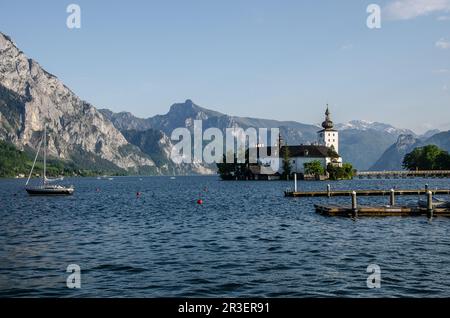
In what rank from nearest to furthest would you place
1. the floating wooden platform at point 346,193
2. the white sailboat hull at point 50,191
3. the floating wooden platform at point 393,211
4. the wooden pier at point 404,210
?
the wooden pier at point 404,210 < the floating wooden platform at point 393,211 < the floating wooden platform at point 346,193 < the white sailboat hull at point 50,191

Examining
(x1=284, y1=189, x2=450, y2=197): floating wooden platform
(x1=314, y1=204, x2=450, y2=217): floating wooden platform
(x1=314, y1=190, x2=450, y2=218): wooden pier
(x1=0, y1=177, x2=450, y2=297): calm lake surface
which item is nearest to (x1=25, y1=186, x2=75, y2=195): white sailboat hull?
(x1=284, y1=189, x2=450, y2=197): floating wooden platform

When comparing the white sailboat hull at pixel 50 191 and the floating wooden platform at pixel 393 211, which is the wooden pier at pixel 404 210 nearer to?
the floating wooden platform at pixel 393 211

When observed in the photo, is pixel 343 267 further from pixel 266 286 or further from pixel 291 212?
pixel 291 212

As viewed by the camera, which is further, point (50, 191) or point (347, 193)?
point (50, 191)

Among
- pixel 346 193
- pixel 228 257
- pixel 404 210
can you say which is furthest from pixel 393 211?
pixel 346 193

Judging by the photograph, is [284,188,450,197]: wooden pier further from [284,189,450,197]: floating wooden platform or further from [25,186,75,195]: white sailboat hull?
[25,186,75,195]: white sailboat hull

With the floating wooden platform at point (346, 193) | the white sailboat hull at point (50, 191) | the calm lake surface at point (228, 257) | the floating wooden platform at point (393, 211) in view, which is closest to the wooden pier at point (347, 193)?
the floating wooden platform at point (346, 193)

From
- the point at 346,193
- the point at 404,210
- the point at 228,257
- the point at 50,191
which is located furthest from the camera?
the point at 50,191

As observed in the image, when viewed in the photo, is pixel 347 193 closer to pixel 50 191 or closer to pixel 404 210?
pixel 404 210

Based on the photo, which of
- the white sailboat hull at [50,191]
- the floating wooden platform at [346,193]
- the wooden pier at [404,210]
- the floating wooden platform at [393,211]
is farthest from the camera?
the white sailboat hull at [50,191]

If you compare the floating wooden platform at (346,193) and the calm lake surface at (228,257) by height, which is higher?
the floating wooden platform at (346,193)

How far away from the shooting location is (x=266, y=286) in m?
→ 25.4
